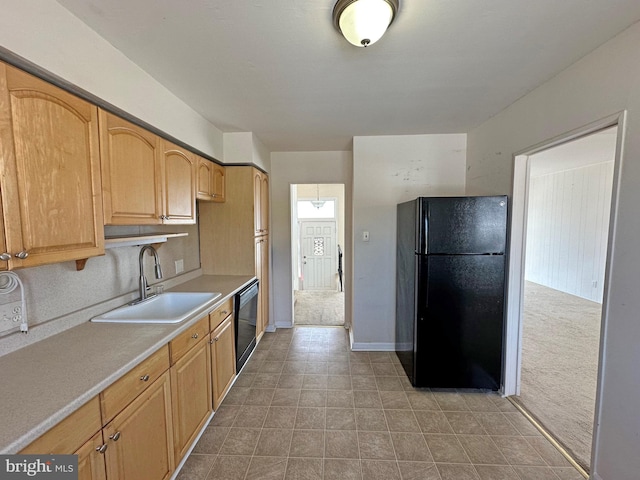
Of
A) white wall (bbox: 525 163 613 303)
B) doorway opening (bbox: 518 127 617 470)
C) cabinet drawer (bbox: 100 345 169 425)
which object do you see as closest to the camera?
cabinet drawer (bbox: 100 345 169 425)

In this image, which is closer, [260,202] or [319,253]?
[260,202]

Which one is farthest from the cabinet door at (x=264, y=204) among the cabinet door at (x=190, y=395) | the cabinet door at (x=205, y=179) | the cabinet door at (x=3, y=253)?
the cabinet door at (x=3, y=253)

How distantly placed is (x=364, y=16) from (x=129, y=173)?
4.67 feet

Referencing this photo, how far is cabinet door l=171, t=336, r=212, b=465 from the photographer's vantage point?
1483 millimetres

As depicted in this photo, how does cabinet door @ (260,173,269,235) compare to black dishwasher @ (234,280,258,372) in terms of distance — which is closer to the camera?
black dishwasher @ (234,280,258,372)

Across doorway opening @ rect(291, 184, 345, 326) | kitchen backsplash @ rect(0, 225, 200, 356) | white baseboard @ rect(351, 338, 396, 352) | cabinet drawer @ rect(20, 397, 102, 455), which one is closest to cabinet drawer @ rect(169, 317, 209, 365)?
cabinet drawer @ rect(20, 397, 102, 455)

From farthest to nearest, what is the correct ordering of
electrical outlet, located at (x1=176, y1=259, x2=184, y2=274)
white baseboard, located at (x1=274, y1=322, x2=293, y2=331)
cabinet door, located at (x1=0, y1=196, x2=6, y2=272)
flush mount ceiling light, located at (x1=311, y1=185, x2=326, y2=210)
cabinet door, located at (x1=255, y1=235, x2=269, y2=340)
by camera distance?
1. flush mount ceiling light, located at (x1=311, y1=185, x2=326, y2=210)
2. white baseboard, located at (x1=274, y1=322, x2=293, y2=331)
3. cabinet door, located at (x1=255, y1=235, x2=269, y2=340)
4. electrical outlet, located at (x1=176, y1=259, x2=184, y2=274)
5. cabinet door, located at (x1=0, y1=196, x2=6, y2=272)

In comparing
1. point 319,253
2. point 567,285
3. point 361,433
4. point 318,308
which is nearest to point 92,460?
point 361,433

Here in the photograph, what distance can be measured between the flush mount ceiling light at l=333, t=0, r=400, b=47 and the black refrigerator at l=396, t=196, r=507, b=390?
1.29 meters

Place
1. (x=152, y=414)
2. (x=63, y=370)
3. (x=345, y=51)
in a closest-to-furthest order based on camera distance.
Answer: (x=63, y=370), (x=152, y=414), (x=345, y=51)

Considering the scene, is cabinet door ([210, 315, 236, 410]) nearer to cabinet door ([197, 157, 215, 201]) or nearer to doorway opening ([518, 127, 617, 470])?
cabinet door ([197, 157, 215, 201])

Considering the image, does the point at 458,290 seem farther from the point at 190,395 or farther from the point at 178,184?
the point at 178,184

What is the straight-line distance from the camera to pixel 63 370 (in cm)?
105

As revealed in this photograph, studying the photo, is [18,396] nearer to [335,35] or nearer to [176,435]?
[176,435]
